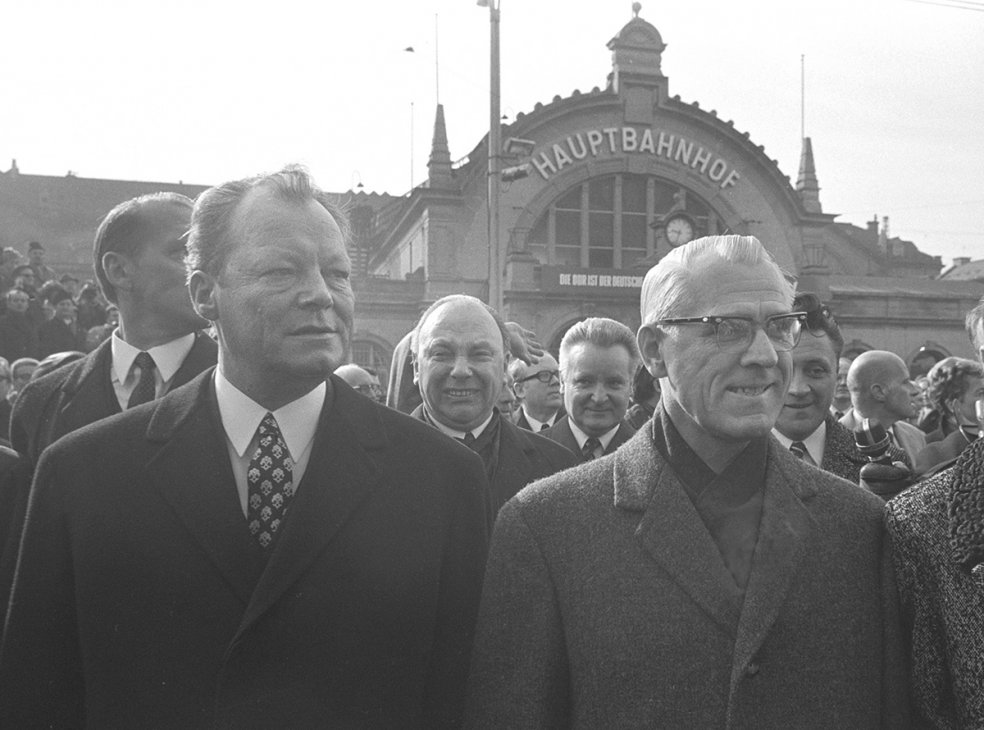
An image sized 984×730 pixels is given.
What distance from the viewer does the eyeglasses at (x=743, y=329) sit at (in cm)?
227

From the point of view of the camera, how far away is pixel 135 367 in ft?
10.9

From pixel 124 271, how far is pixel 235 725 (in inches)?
68.6

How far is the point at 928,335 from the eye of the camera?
1232 inches

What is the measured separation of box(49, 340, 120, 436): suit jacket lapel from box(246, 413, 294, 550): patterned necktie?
37.4 inches

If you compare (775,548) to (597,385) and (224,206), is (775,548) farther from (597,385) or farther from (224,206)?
(597,385)

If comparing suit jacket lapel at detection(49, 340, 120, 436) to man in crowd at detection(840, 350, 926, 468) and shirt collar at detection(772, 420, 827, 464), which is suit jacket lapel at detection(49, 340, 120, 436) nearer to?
shirt collar at detection(772, 420, 827, 464)

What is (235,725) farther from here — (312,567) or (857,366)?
(857,366)

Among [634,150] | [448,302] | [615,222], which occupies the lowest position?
[448,302]

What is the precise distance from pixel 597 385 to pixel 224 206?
8.95 ft

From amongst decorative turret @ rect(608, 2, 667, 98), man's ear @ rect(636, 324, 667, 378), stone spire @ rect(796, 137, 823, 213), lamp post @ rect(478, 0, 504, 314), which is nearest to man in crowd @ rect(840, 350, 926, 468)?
man's ear @ rect(636, 324, 667, 378)

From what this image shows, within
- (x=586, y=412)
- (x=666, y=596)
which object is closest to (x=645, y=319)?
(x=666, y=596)

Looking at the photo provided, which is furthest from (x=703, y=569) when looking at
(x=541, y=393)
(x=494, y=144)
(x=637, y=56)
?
(x=637, y=56)

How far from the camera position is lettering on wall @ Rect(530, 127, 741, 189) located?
3080 centimetres

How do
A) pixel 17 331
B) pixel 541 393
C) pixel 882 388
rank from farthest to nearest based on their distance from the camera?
1. pixel 17 331
2. pixel 541 393
3. pixel 882 388
